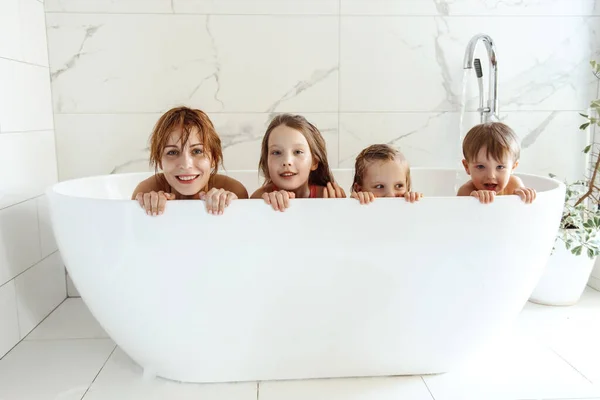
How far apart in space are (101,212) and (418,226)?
75 cm

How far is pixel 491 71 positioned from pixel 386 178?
Answer: 803 millimetres

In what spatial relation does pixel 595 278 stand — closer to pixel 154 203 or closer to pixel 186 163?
pixel 186 163

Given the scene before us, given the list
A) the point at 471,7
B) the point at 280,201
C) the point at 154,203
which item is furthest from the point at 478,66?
the point at 154,203

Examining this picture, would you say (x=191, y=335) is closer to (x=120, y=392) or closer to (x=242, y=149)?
(x=120, y=392)

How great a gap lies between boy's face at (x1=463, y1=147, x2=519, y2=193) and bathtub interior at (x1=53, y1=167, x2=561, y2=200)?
170 mm

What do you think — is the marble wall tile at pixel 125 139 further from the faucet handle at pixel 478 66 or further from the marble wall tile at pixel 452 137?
the faucet handle at pixel 478 66

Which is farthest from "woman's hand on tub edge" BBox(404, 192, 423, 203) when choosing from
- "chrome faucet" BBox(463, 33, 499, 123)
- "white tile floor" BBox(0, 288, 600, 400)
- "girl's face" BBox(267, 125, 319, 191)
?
"chrome faucet" BBox(463, 33, 499, 123)

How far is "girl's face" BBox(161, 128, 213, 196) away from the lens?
4.78ft

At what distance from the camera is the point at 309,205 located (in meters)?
1.26

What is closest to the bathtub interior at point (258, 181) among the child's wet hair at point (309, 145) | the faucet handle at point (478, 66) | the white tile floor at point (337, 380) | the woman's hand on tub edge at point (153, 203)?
the child's wet hair at point (309, 145)

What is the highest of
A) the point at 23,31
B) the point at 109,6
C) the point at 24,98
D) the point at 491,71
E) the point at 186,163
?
the point at 109,6

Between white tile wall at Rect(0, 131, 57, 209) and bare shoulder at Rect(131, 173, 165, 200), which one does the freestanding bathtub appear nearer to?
bare shoulder at Rect(131, 173, 165, 200)

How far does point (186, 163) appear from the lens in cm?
145

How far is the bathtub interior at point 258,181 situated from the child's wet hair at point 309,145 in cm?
28
